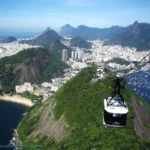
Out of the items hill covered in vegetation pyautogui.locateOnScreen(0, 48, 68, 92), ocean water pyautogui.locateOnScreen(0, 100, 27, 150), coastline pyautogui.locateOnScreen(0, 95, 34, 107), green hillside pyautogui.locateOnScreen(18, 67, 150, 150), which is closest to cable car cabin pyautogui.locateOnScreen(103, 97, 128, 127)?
green hillside pyautogui.locateOnScreen(18, 67, 150, 150)

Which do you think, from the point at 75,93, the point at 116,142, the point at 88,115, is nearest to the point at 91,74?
the point at 75,93

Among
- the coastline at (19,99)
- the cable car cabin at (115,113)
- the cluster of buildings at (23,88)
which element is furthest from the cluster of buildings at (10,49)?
the cable car cabin at (115,113)

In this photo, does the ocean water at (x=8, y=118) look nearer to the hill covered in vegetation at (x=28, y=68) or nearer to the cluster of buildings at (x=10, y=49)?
the hill covered in vegetation at (x=28, y=68)

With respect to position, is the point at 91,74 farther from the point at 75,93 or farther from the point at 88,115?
the point at 88,115

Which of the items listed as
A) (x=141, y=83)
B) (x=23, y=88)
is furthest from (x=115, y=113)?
(x=141, y=83)

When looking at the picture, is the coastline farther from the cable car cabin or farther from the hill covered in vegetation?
the cable car cabin

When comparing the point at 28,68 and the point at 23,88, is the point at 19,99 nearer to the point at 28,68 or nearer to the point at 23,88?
the point at 23,88
